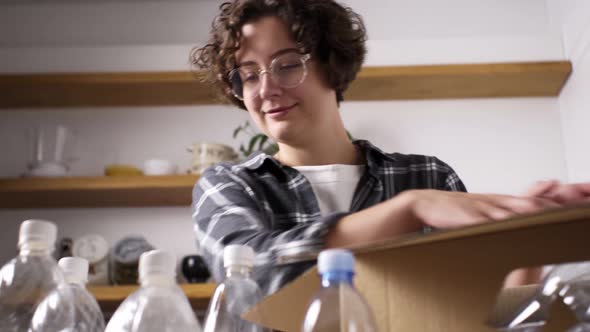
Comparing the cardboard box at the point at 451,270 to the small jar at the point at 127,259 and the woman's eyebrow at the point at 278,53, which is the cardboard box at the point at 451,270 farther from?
the small jar at the point at 127,259

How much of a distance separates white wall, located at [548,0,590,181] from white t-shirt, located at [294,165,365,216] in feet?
6.02

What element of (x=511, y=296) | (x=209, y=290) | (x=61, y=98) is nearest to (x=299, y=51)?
(x=511, y=296)

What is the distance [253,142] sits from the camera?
2939 mm

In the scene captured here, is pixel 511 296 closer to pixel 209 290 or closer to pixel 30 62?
pixel 209 290

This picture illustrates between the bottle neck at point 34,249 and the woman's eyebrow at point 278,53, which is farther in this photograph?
the woman's eyebrow at point 278,53

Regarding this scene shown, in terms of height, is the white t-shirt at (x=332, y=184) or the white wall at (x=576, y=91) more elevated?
the white wall at (x=576, y=91)

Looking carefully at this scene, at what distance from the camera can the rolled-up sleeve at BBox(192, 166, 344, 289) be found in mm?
732

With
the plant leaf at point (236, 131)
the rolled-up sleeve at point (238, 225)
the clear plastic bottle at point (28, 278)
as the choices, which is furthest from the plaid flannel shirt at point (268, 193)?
the plant leaf at point (236, 131)

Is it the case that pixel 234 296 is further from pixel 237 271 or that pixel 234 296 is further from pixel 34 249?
pixel 34 249

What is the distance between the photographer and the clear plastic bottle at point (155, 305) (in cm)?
64

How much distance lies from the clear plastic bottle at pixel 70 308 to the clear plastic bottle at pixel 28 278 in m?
0.01

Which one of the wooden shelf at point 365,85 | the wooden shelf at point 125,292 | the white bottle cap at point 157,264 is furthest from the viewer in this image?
the wooden shelf at point 365,85

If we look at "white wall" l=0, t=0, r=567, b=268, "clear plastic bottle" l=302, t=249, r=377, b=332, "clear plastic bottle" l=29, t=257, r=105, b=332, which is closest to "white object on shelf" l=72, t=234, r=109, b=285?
"white wall" l=0, t=0, r=567, b=268

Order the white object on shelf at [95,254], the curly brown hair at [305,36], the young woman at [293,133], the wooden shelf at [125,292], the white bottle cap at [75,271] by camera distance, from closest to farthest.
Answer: the white bottle cap at [75,271], the young woman at [293,133], the curly brown hair at [305,36], the wooden shelf at [125,292], the white object on shelf at [95,254]
